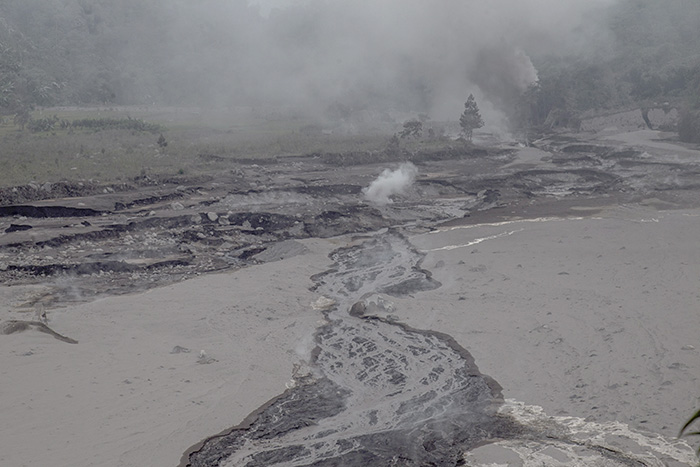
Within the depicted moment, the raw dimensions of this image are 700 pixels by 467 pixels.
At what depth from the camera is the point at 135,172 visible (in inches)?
1135

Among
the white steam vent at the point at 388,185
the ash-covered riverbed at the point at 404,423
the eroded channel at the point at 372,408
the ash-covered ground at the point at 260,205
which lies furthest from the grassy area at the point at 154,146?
the ash-covered riverbed at the point at 404,423

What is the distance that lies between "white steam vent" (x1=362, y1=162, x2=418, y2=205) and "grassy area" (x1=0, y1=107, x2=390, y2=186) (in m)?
7.16

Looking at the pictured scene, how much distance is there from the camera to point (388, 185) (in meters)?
28.5

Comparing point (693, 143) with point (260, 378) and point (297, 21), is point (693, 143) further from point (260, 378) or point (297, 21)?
point (297, 21)

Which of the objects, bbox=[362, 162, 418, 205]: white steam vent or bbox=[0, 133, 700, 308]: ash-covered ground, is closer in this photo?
bbox=[0, 133, 700, 308]: ash-covered ground

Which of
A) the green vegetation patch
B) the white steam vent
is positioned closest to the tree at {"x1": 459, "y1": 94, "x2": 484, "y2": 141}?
the white steam vent

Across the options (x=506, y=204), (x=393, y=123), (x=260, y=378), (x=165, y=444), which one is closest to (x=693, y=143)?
(x=506, y=204)

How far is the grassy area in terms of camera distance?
1127 inches

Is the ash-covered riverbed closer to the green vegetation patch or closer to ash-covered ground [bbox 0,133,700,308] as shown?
ash-covered ground [bbox 0,133,700,308]

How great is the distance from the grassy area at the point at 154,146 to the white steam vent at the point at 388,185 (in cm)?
716

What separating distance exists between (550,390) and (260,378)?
4231mm

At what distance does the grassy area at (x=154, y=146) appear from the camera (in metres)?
28.6

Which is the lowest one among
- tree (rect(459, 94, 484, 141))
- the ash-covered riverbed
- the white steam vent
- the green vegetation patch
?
the ash-covered riverbed

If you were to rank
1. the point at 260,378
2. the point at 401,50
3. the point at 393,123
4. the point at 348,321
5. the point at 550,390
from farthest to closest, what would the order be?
1. the point at 401,50
2. the point at 393,123
3. the point at 348,321
4. the point at 260,378
5. the point at 550,390
